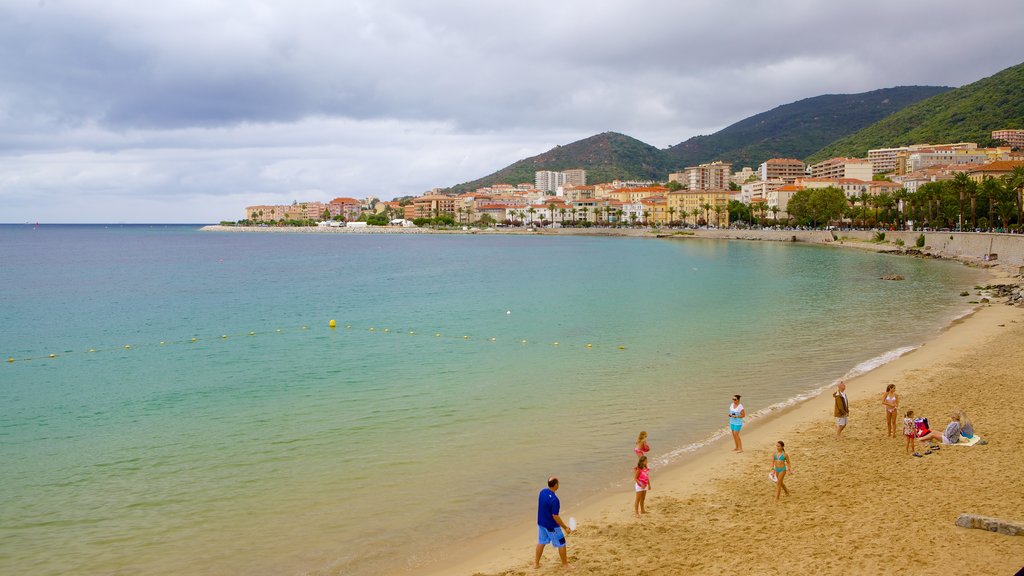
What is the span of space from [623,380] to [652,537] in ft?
35.8

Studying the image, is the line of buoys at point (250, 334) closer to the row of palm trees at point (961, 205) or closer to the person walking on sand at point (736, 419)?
the person walking on sand at point (736, 419)

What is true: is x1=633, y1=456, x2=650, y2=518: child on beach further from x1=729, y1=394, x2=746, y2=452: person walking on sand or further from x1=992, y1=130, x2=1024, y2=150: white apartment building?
x1=992, y1=130, x2=1024, y2=150: white apartment building

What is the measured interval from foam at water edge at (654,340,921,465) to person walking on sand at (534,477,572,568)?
4.97 metres

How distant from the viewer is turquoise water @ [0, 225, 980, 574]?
11.0 meters

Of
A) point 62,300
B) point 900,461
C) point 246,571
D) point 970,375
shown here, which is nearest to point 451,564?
point 246,571

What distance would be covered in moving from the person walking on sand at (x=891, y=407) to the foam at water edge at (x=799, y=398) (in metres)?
2.99

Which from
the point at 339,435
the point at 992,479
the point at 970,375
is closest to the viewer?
the point at 992,479

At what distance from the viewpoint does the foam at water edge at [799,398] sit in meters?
14.1

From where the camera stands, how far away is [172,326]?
3416 cm

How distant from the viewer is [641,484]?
10734 millimetres

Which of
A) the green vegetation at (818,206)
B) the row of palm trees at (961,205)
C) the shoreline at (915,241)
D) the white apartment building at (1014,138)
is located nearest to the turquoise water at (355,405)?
the shoreline at (915,241)

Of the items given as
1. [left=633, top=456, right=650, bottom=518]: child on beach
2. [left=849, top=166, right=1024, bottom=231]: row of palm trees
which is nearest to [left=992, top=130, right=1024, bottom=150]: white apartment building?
[left=849, top=166, right=1024, bottom=231]: row of palm trees

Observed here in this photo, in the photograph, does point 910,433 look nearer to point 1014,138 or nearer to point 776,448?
point 776,448

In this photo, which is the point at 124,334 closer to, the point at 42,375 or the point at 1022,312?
the point at 42,375
